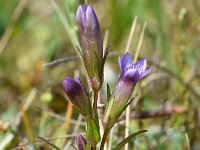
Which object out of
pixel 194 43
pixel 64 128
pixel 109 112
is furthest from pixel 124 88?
pixel 194 43

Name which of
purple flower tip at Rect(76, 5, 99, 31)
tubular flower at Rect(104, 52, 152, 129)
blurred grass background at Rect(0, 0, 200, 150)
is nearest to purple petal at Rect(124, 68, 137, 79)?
tubular flower at Rect(104, 52, 152, 129)

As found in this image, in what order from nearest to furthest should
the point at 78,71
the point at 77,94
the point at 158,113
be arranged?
the point at 77,94 < the point at 158,113 < the point at 78,71

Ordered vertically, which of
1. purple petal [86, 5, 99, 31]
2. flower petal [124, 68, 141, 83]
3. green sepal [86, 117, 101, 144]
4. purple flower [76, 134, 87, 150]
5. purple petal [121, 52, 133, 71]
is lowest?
purple flower [76, 134, 87, 150]

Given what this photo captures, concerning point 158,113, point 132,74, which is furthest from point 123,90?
point 158,113

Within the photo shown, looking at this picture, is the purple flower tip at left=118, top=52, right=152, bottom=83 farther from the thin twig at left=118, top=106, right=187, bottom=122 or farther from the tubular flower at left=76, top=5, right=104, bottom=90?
the thin twig at left=118, top=106, right=187, bottom=122

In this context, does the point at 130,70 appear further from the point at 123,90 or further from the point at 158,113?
the point at 158,113

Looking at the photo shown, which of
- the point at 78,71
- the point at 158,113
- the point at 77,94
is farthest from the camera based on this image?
the point at 78,71

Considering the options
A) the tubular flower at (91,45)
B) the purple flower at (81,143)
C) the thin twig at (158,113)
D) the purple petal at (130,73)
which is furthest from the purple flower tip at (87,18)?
the thin twig at (158,113)
